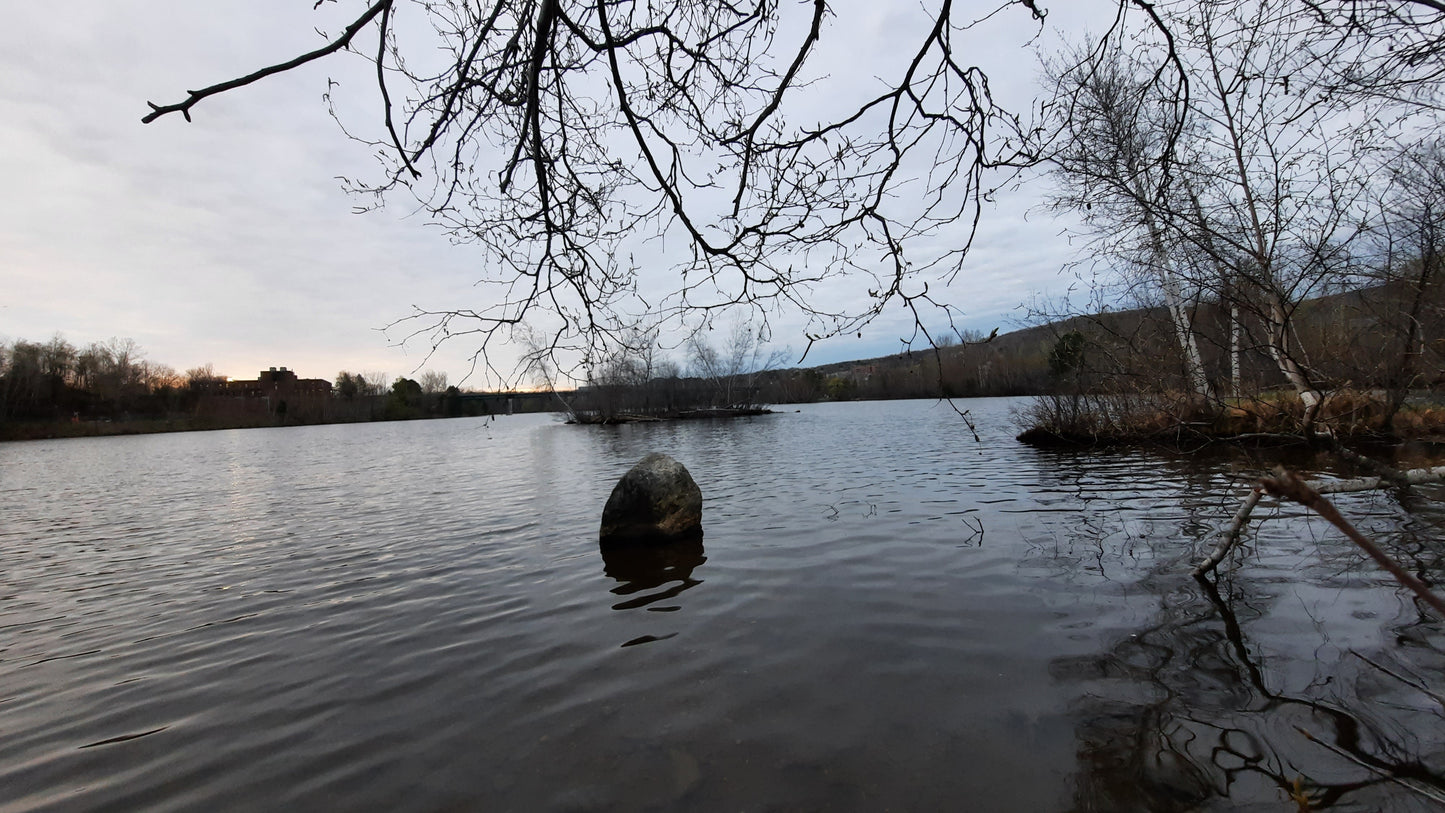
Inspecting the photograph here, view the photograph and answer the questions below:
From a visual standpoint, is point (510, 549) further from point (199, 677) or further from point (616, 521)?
point (199, 677)

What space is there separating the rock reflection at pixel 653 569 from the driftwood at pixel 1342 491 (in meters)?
4.92

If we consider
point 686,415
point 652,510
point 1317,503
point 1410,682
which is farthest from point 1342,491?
point 686,415

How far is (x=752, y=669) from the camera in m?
4.79

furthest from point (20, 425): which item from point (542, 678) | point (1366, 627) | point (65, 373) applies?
point (1366, 627)

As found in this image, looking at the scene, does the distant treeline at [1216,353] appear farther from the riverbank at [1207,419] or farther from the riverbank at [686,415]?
the riverbank at [686,415]

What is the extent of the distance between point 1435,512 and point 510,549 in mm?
12149

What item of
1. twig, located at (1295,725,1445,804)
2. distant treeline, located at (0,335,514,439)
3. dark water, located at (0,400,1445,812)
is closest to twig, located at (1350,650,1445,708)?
dark water, located at (0,400,1445,812)

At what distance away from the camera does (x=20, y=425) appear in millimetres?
64125

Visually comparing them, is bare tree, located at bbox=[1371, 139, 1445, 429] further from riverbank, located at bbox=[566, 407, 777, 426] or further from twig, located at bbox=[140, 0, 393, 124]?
riverbank, located at bbox=[566, 407, 777, 426]

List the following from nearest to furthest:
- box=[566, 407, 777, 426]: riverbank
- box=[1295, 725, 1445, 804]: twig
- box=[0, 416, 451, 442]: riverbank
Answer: box=[1295, 725, 1445, 804]: twig, box=[0, 416, 451, 442]: riverbank, box=[566, 407, 777, 426]: riverbank

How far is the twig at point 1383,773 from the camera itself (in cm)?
298

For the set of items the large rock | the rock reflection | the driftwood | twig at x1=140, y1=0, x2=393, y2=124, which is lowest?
the rock reflection

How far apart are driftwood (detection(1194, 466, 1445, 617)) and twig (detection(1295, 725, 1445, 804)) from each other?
3.79 ft

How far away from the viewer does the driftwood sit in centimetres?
79
